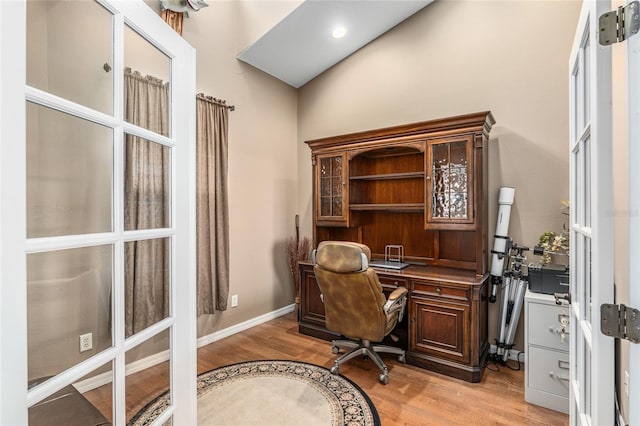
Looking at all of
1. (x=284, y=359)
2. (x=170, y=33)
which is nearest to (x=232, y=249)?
(x=284, y=359)

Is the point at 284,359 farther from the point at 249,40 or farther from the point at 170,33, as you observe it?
the point at 249,40

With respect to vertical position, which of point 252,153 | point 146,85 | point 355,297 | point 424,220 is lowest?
point 355,297

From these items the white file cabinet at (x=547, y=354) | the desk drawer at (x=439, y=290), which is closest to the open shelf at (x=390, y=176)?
the desk drawer at (x=439, y=290)

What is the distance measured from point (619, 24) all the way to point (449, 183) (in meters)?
1.93

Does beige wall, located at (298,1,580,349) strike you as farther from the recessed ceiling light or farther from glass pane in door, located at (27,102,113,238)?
glass pane in door, located at (27,102,113,238)

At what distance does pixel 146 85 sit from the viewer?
1178 mm

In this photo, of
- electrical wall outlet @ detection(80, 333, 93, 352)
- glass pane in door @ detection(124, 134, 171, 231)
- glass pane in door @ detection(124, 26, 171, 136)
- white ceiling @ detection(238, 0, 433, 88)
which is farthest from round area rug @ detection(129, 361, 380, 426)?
white ceiling @ detection(238, 0, 433, 88)

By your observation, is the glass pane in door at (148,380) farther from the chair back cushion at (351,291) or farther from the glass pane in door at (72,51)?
the chair back cushion at (351,291)

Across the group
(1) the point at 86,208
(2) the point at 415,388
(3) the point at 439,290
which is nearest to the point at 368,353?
(2) the point at 415,388

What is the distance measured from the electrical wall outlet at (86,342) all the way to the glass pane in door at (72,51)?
71cm

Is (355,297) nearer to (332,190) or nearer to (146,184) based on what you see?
(332,190)

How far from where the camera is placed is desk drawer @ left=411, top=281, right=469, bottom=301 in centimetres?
250

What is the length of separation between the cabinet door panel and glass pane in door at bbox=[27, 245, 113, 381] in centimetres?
230

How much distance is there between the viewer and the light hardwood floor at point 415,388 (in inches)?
79.2
